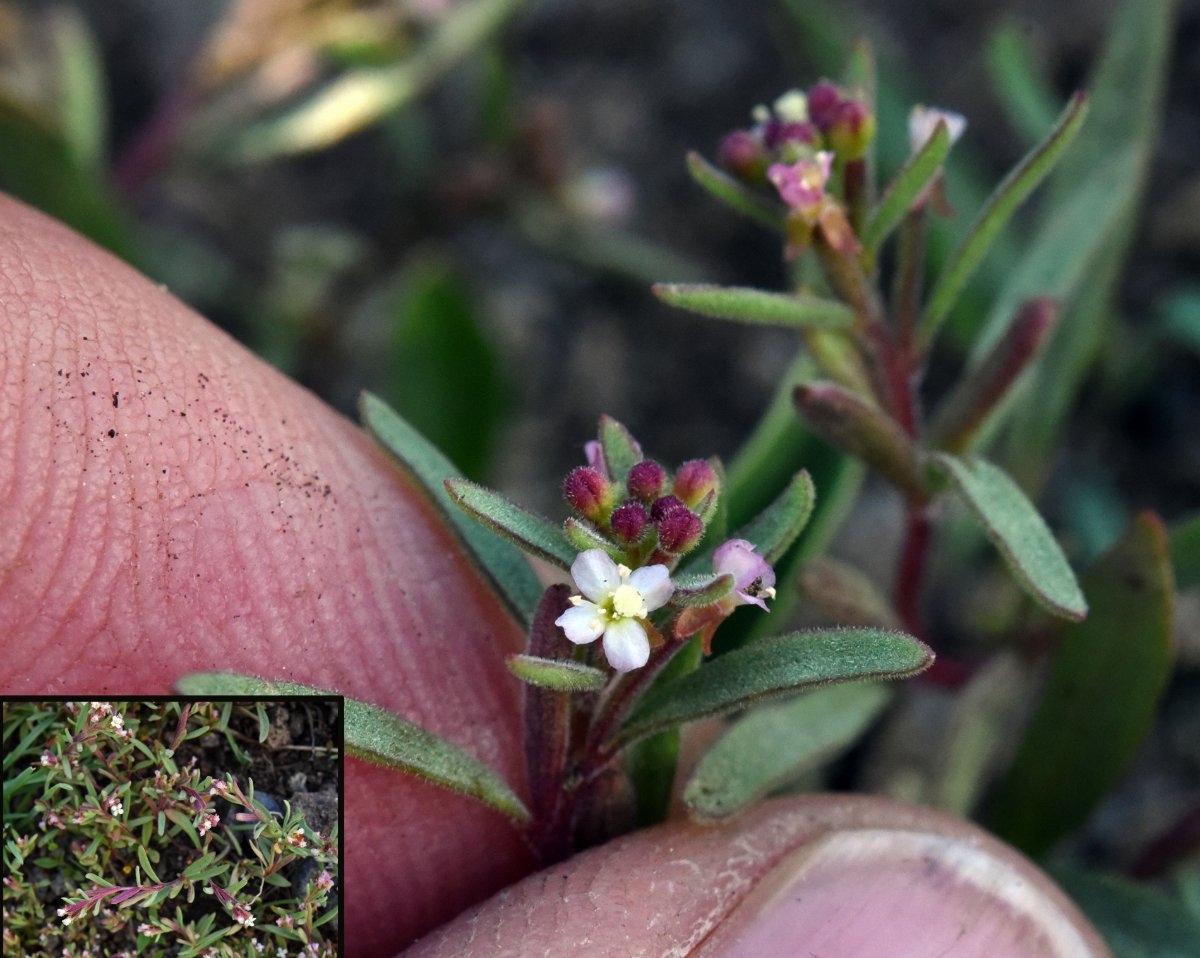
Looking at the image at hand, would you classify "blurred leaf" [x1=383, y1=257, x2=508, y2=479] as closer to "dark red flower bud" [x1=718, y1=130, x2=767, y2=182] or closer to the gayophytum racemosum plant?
the gayophytum racemosum plant

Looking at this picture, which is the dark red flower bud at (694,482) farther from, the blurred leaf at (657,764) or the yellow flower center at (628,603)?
the blurred leaf at (657,764)

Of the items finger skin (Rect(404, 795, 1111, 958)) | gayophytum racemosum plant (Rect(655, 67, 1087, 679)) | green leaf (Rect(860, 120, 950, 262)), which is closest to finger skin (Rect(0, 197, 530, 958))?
finger skin (Rect(404, 795, 1111, 958))

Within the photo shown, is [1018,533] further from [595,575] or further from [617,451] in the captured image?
[595,575]

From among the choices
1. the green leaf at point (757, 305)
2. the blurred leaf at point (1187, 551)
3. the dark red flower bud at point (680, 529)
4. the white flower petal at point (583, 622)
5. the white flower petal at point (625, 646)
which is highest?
the green leaf at point (757, 305)

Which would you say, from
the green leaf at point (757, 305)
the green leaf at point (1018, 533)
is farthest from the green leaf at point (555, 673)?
the green leaf at point (1018, 533)

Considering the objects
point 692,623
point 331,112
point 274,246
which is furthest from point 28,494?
point 274,246

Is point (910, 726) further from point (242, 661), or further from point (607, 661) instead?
point (242, 661)

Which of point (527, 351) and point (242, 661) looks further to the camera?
point (527, 351)
